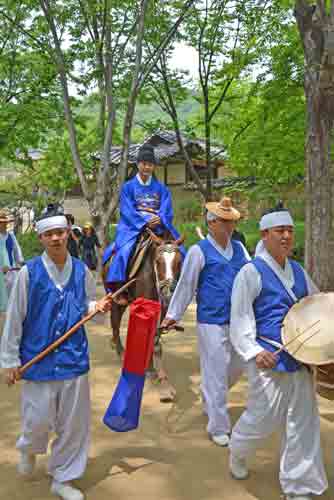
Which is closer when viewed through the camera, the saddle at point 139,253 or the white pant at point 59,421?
the white pant at point 59,421

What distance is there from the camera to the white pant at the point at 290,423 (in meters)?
3.62

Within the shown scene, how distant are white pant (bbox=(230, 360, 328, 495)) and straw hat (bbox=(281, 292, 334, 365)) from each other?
0.73 ft

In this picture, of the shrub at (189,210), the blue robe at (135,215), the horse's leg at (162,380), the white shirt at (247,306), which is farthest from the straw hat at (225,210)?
the shrub at (189,210)

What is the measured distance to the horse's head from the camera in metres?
6.05

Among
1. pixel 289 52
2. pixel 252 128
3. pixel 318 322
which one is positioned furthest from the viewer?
pixel 252 128

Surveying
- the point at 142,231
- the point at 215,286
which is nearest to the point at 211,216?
the point at 215,286

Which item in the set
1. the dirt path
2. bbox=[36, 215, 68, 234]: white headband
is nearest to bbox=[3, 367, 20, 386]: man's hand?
the dirt path

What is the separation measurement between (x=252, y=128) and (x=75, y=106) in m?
4.96

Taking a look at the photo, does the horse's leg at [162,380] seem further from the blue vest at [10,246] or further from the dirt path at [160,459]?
the blue vest at [10,246]

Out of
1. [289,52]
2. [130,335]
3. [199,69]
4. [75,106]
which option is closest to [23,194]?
[75,106]

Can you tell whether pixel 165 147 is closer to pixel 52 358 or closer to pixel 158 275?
pixel 158 275

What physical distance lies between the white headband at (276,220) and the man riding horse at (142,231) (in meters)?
2.56

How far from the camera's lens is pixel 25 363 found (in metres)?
3.82

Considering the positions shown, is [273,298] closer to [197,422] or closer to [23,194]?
[197,422]
